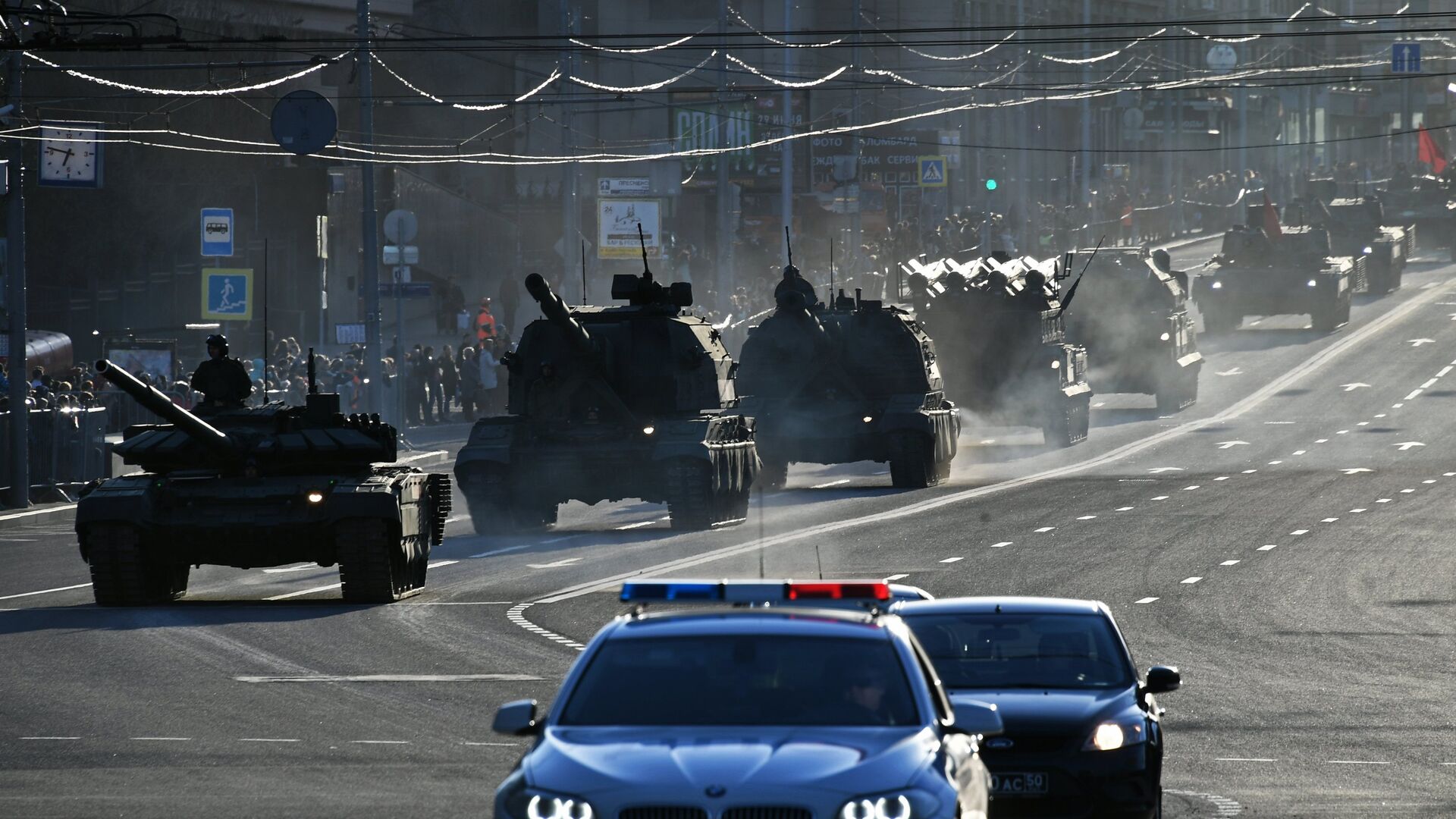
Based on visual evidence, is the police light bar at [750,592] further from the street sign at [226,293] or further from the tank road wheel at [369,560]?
the street sign at [226,293]

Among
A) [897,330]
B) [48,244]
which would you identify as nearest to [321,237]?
[48,244]

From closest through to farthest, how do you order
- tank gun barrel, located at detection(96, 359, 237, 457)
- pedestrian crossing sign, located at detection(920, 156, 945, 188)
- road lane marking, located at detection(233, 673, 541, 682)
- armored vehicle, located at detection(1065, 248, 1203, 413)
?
1. road lane marking, located at detection(233, 673, 541, 682)
2. tank gun barrel, located at detection(96, 359, 237, 457)
3. armored vehicle, located at detection(1065, 248, 1203, 413)
4. pedestrian crossing sign, located at detection(920, 156, 945, 188)

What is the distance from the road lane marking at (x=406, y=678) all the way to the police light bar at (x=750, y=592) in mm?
8141

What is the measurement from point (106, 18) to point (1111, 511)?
14621 mm

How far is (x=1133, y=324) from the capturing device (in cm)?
4956

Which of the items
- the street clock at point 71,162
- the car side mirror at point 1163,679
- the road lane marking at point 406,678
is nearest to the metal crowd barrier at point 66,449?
the street clock at point 71,162

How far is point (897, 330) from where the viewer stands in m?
37.7

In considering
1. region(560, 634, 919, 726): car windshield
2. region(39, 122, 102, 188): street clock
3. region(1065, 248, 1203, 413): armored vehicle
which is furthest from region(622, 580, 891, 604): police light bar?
region(1065, 248, 1203, 413): armored vehicle

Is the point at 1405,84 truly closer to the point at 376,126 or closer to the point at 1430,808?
the point at 376,126

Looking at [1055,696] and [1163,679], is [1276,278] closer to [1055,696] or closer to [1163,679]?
[1055,696]

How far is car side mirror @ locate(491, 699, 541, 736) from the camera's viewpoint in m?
8.80

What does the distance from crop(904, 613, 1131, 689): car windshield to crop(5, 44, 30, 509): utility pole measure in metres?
24.5

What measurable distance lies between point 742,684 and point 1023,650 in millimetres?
3870

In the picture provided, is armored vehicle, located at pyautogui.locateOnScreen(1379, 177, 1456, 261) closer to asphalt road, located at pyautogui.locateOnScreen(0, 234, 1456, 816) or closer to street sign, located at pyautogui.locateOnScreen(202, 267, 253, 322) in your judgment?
asphalt road, located at pyautogui.locateOnScreen(0, 234, 1456, 816)
